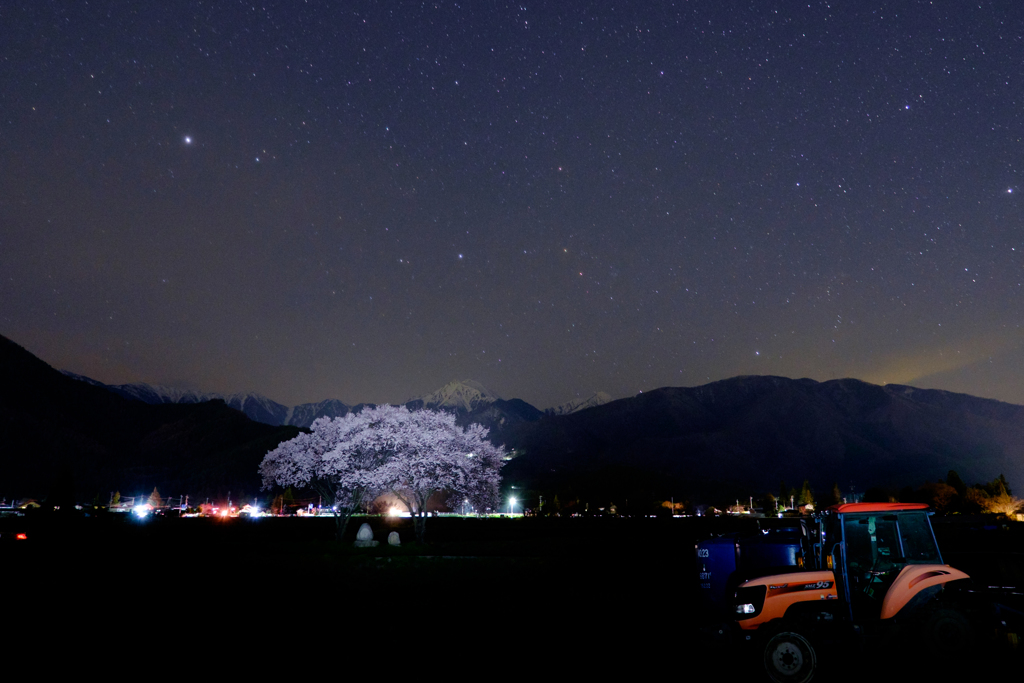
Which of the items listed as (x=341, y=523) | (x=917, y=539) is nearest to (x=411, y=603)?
(x=917, y=539)

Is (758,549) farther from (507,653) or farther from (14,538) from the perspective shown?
(14,538)

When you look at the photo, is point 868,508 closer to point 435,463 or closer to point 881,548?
point 881,548

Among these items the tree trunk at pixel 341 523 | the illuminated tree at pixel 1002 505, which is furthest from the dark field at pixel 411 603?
the illuminated tree at pixel 1002 505

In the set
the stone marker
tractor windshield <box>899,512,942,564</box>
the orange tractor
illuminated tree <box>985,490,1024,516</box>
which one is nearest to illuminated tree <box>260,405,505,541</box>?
the stone marker

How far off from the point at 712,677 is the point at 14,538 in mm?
50403

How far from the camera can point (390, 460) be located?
44.4 m

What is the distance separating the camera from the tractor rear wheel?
32.9 ft

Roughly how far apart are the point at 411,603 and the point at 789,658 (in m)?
11.3

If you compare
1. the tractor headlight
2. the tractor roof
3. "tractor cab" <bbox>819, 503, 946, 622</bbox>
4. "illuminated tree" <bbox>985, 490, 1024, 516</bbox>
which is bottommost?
"illuminated tree" <bbox>985, 490, 1024, 516</bbox>

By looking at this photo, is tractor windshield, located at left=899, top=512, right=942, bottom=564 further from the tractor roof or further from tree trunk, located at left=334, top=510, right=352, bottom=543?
tree trunk, located at left=334, top=510, right=352, bottom=543

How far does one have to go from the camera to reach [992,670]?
1054 cm

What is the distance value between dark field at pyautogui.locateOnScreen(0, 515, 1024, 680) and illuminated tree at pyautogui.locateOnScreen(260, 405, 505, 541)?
5.81m

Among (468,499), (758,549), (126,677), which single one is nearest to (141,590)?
(126,677)

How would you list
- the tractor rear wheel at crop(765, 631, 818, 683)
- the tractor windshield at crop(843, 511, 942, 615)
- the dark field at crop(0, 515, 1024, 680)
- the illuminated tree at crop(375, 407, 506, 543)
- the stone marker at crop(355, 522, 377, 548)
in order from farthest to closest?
Answer: the illuminated tree at crop(375, 407, 506, 543) → the stone marker at crop(355, 522, 377, 548) → the dark field at crop(0, 515, 1024, 680) → the tractor windshield at crop(843, 511, 942, 615) → the tractor rear wheel at crop(765, 631, 818, 683)
